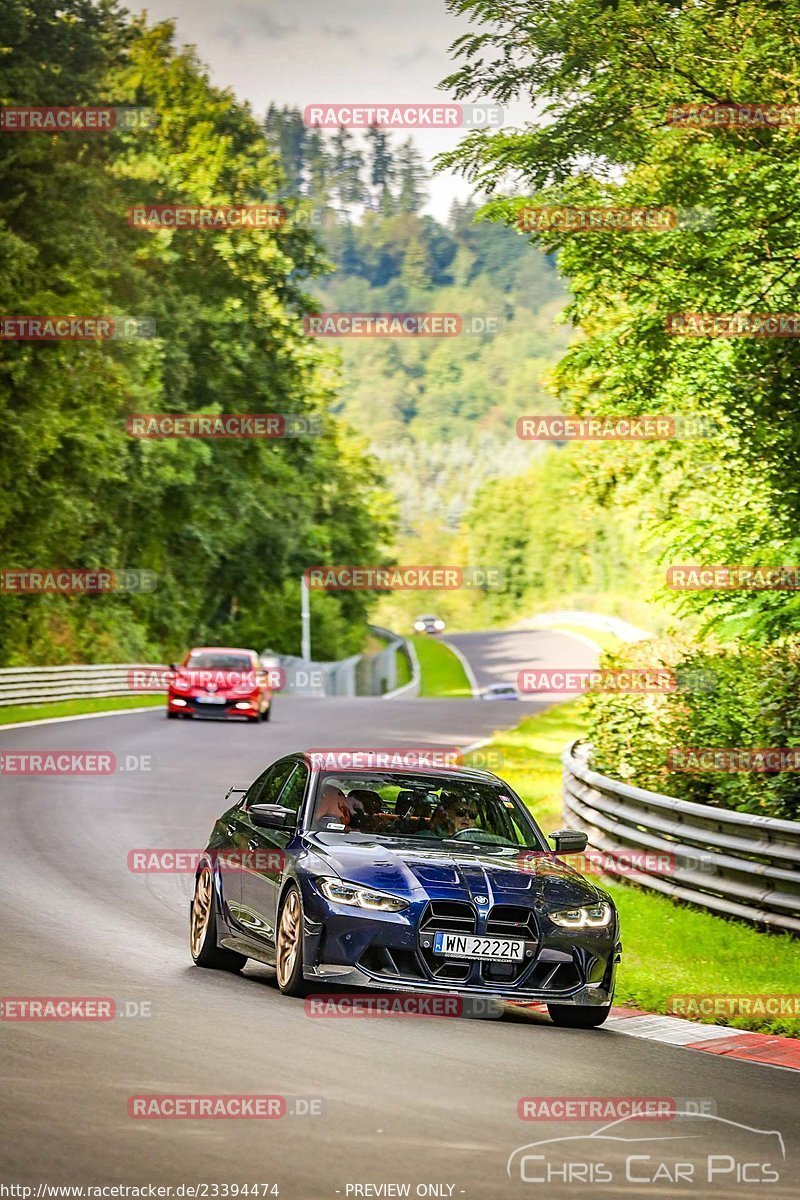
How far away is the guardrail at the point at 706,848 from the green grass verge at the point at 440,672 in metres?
62.8

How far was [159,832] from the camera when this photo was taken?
20.7m

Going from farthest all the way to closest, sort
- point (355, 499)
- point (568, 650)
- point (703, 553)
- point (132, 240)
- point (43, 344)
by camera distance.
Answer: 1. point (355, 499)
2. point (568, 650)
3. point (132, 240)
4. point (43, 344)
5. point (703, 553)

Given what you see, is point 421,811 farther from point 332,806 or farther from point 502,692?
point 502,692

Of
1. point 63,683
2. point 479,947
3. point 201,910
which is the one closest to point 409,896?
point 479,947

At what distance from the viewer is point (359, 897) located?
1018 centimetres

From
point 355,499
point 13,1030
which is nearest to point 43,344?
point 13,1030

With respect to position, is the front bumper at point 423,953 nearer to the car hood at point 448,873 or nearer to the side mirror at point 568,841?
the car hood at point 448,873

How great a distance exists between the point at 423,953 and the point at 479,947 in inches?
12.3

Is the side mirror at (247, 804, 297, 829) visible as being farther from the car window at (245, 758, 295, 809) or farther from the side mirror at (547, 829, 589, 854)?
the side mirror at (547, 829, 589, 854)

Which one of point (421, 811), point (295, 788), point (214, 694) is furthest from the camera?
point (214, 694)

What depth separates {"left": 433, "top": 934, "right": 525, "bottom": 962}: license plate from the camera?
10117 millimetres

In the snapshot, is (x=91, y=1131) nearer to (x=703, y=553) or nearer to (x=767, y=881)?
(x=767, y=881)

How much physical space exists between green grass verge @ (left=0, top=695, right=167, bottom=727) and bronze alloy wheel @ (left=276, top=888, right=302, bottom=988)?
27697mm

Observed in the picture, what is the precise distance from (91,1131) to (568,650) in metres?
89.5
